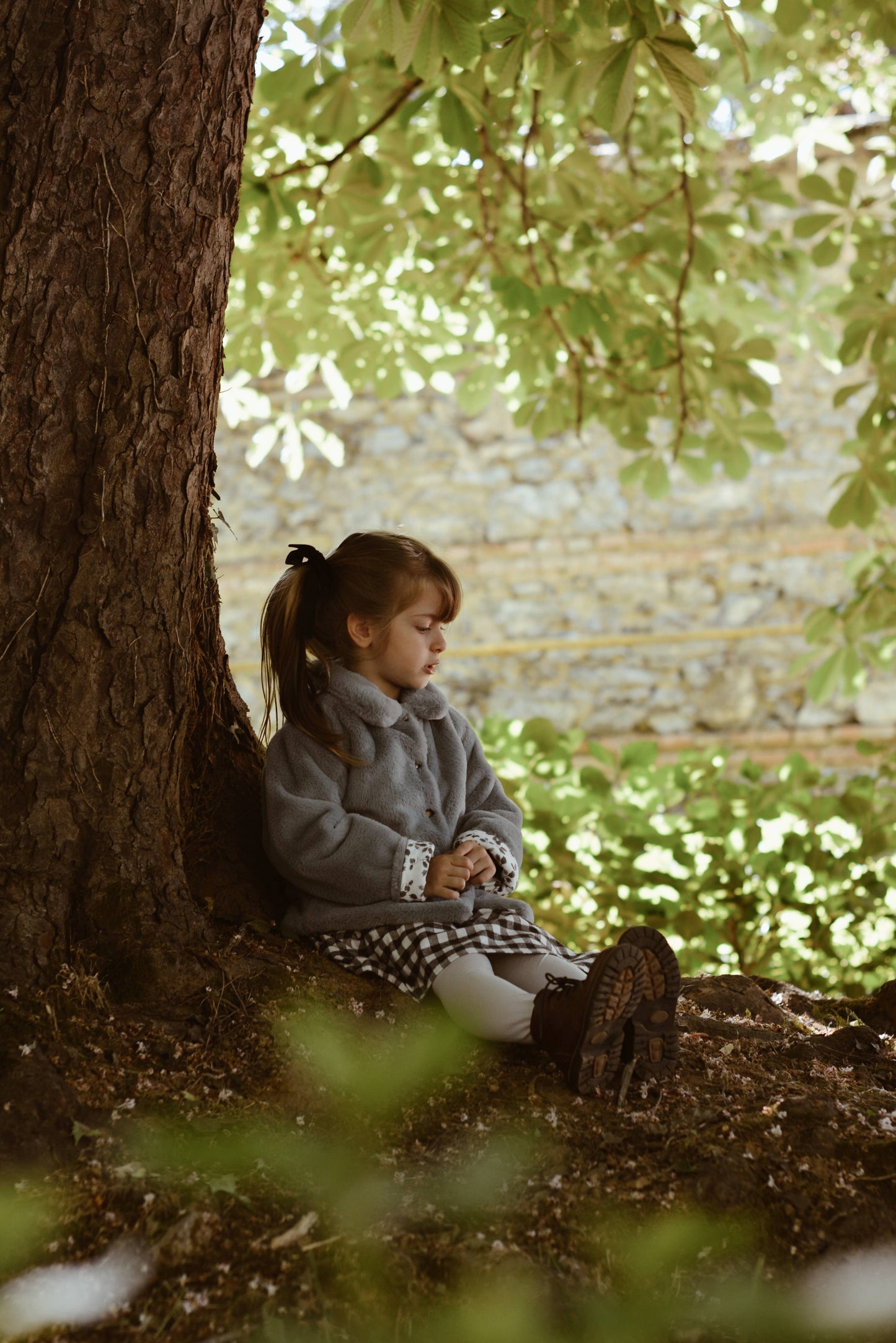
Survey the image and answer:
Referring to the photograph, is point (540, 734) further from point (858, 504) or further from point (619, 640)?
point (619, 640)

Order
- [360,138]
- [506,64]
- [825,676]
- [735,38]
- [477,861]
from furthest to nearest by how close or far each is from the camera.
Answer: [825,676]
[360,138]
[506,64]
[477,861]
[735,38]

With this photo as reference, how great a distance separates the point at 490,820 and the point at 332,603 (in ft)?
1.70

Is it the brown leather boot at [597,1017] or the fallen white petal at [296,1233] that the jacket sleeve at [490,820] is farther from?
the fallen white petal at [296,1233]

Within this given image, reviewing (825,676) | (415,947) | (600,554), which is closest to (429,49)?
(415,947)

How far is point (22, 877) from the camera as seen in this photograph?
156cm

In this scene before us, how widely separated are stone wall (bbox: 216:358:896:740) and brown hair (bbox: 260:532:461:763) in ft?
15.9

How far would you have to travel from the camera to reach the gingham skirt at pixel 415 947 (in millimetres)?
1847

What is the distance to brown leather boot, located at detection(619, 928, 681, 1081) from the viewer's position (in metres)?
1.64

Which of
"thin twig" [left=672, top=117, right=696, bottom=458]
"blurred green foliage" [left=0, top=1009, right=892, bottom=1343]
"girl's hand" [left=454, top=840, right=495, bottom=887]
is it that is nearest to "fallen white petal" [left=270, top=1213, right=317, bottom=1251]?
"blurred green foliage" [left=0, top=1009, right=892, bottom=1343]

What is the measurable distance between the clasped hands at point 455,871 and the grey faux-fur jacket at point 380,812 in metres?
0.02

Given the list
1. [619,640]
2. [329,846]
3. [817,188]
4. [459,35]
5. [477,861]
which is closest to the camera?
[329,846]

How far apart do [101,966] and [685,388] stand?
2.83 meters

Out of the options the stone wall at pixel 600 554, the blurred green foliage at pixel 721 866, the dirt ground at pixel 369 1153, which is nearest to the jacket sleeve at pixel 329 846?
the dirt ground at pixel 369 1153

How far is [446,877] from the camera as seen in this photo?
188 cm
